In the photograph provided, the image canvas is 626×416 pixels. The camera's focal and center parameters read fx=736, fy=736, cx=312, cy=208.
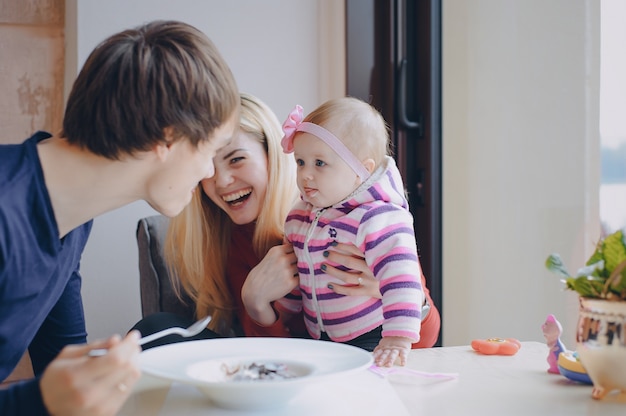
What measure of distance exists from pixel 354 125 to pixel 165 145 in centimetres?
62

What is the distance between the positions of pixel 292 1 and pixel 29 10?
1089mm

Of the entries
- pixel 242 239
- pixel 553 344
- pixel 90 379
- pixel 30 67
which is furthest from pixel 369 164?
pixel 30 67

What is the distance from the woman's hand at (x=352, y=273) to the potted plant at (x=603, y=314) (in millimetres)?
580

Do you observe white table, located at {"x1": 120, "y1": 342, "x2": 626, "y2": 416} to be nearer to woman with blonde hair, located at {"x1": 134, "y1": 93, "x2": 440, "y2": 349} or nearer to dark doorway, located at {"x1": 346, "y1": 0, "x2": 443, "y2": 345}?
woman with blonde hair, located at {"x1": 134, "y1": 93, "x2": 440, "y2": 349}

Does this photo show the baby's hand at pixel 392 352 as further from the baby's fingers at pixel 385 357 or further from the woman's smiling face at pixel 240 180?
the woman's smiling face at pixel 240 180

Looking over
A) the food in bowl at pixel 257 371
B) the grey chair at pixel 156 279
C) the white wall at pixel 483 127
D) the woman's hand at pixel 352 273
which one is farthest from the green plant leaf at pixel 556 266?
the grey chair at pixel 156 279

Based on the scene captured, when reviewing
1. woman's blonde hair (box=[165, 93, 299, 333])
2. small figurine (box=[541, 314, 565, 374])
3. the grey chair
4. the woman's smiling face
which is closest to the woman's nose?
the woman's smiling face

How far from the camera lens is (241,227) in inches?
82.6

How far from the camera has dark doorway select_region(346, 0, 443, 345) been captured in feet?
9.29

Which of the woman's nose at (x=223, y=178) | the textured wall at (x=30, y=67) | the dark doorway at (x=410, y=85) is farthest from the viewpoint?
the textured wall at (x=30, y=67)

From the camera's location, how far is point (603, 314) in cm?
109

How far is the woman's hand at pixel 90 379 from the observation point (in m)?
0.87

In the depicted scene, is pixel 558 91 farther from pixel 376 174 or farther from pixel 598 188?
pixel 376 174

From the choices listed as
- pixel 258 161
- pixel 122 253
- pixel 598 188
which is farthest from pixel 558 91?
pixel 122 253
